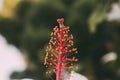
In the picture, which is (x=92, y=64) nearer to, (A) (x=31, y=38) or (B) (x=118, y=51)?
(A) (x=31, y=38)

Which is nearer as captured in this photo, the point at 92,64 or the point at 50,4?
the point at 92,64

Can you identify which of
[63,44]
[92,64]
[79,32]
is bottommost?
[63,44]

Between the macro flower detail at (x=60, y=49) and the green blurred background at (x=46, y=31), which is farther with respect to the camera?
the green blurred background at (x=46, y=31)

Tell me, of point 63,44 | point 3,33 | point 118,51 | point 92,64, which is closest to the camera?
point 63,44

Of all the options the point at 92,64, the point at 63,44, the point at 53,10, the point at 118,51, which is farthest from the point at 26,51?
the point at 63,44

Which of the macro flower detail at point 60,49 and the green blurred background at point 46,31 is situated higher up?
the green blurred background at point 46,31
